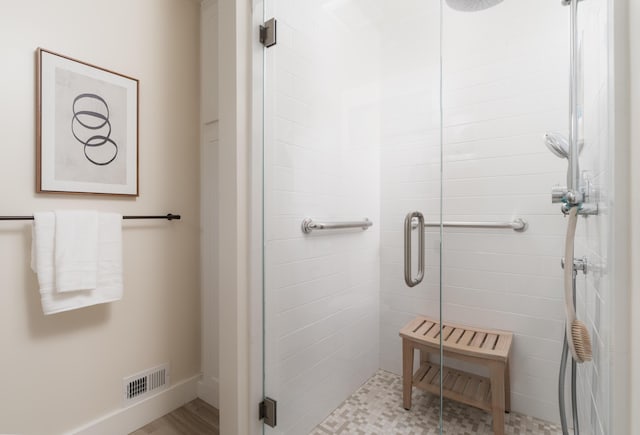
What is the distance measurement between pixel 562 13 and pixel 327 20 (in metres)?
0.95

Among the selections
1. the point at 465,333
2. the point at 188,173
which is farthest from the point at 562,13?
the point at 188,173

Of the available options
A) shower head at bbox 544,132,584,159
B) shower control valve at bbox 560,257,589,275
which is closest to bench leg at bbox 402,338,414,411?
shower control valve at bbox 560,257,589,275

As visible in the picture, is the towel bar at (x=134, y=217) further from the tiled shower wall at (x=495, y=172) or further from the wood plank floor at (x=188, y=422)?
the tiled shower wall at (x=495, y=172)

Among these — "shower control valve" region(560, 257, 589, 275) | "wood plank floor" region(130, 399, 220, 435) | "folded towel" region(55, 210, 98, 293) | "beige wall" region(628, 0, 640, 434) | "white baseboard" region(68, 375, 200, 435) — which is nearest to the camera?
"beige wall" region(628, 0, 640, 434)

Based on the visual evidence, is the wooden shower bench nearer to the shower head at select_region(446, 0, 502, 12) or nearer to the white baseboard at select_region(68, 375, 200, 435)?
the shower head at select_region(446, 0, 502, 12)

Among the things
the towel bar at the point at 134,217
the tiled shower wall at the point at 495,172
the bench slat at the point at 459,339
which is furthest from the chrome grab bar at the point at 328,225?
the towel bar at the point at 134,217

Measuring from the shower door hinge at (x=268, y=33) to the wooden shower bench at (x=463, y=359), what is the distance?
136cm

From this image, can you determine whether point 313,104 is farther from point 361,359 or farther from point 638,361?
point 638,361

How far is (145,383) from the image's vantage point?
5.62 feet

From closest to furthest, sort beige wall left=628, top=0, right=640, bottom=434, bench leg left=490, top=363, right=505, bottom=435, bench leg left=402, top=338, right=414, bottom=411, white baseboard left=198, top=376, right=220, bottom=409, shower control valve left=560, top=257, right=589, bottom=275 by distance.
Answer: beige wall left=628, top=0, right=640, bottom=434, shower control valve left=560, top=257, right=589, bottom=275, bench leg left=490, top=363, right=505, bottom=435, bench leg left=402, top=338, right=414, bottom=411, white baseboard left=198, top=376, right=220, bottom=409

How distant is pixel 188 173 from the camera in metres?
1.95

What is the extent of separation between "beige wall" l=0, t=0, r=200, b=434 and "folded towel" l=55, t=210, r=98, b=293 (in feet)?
0.36

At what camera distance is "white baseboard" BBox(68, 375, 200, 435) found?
1516 mm

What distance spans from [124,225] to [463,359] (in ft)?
5.61
